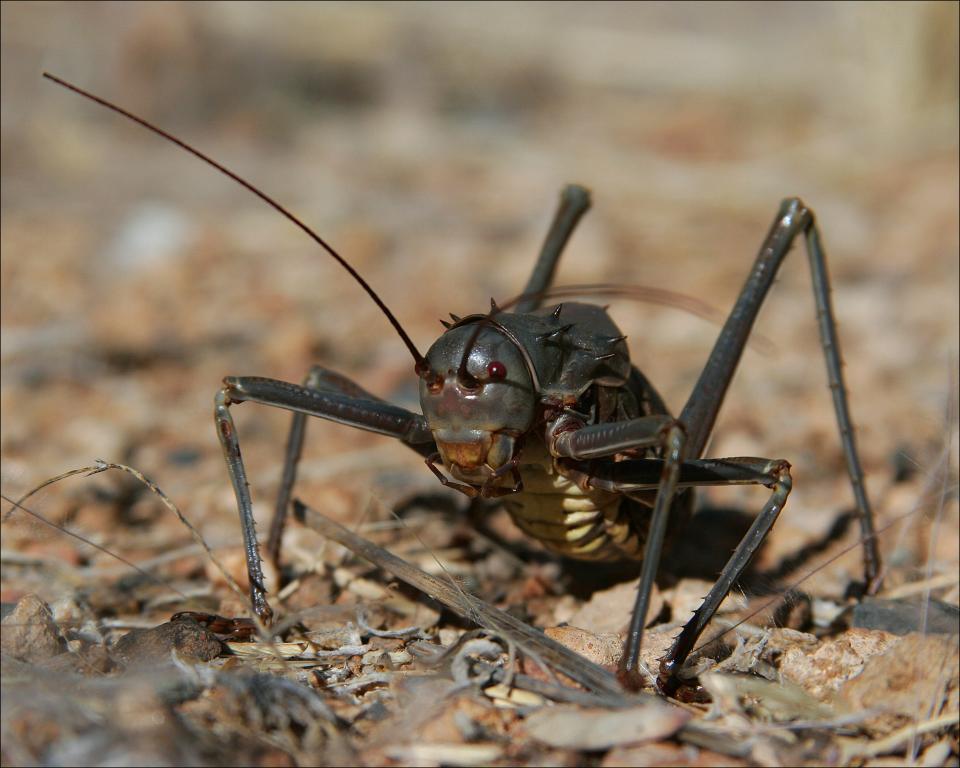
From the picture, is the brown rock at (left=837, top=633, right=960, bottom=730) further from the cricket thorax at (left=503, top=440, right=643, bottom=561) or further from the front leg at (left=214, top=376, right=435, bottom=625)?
the front leg at (left=214, top=376, right=435, bottom=625)

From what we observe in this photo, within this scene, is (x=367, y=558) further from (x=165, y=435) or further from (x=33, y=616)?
(x=165, y=435)

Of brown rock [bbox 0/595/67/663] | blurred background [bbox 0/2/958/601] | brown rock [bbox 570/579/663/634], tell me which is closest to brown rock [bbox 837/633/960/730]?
brown rock [bbox 570/579/663/634]

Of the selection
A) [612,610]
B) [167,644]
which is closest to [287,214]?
[167,644]

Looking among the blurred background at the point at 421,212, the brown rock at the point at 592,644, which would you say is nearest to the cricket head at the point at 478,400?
the brown rock at the point at 592,644

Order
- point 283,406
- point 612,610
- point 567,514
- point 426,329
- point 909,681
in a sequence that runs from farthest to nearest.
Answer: point 426,329 < point 612,610 < point 567,514 < point 283,406 < point 909,681

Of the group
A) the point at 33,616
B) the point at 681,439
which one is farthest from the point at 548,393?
the point at 33,616

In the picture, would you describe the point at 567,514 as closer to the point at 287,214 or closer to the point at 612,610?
the point at 612,610

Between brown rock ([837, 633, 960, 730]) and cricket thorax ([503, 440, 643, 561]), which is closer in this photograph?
brown rock ([837, 633, 960, 730])
